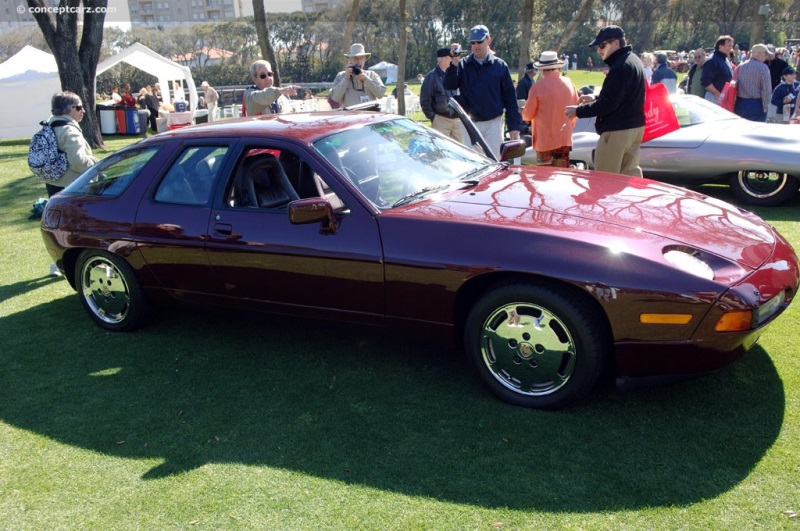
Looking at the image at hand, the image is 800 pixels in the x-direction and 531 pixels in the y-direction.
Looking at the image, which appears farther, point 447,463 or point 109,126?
point 109,126

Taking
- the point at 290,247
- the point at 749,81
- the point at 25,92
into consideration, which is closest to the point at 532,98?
the point at 290,247

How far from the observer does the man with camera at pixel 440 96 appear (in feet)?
27.0

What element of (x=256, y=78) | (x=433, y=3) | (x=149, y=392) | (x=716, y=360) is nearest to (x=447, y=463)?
(x=716, y=360)

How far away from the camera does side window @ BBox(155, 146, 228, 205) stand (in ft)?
14.5

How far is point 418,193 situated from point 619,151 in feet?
10.5

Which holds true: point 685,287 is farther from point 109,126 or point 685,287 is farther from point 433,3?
point 433,3

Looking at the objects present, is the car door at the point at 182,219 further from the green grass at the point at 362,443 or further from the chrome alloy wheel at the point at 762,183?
the chrome alloy wheel at the point at 762,183

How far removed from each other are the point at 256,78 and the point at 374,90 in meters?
1.84

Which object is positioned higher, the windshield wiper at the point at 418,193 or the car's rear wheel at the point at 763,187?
the windshield wiper at the point at 418,193

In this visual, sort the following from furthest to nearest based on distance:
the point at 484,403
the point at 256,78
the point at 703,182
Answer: the point at 703,182, the point at 256,78, the point at 484,403

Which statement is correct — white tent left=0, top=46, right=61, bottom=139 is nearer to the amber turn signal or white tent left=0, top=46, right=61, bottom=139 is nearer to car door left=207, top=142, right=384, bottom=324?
car door left=207, top=142, right=384, bottom=324

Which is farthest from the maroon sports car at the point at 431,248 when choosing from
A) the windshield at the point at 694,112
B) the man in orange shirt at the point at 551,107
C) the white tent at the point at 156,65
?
the white tent at the point at 156,65

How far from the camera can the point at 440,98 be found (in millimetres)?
8234

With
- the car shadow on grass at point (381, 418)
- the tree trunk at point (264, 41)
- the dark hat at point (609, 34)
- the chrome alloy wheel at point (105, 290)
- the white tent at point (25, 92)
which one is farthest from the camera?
the white tent at point (25, 92)
